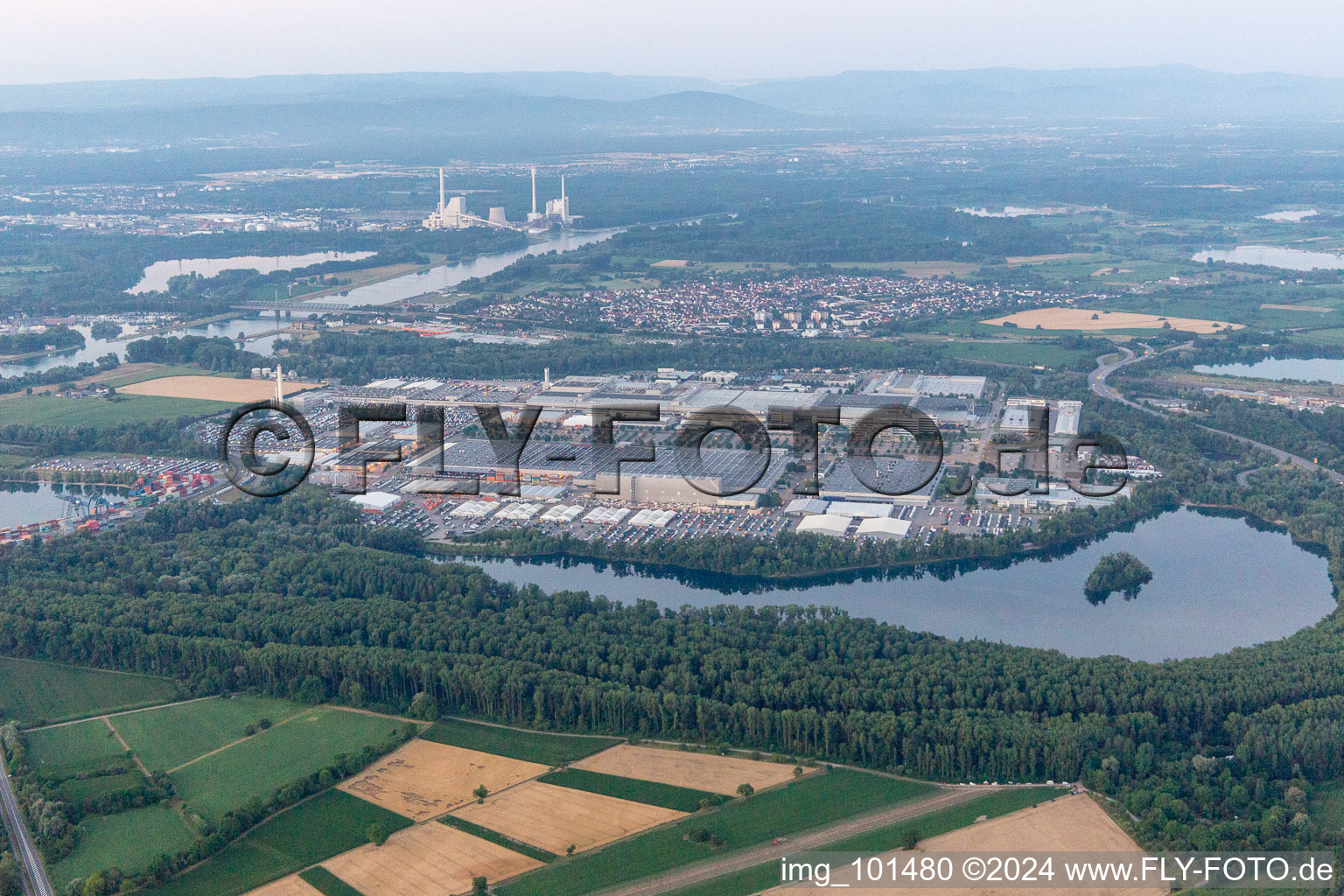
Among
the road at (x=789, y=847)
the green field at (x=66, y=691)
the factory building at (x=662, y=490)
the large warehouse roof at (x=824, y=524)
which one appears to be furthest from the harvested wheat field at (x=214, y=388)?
the road at (x=789, y=847)

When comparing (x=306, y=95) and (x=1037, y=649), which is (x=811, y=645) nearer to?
(x=1037, y=649)

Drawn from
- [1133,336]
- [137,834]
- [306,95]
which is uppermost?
[306,95]

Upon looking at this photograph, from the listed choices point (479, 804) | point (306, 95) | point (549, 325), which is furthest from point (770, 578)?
Result: point (306, 95)

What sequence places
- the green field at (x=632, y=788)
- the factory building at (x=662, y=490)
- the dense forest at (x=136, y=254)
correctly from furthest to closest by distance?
the dense forest at (x=136, y=254)
the factory building at (x=662, y=490)
the green field at (x=632, y=788)

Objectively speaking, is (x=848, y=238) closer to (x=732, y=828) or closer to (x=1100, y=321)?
(x=1100, y=321)

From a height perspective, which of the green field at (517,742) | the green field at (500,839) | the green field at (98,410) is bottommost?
the green field at (500,839)

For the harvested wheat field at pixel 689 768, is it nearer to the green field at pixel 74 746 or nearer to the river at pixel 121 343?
the green field at pixel 74 746

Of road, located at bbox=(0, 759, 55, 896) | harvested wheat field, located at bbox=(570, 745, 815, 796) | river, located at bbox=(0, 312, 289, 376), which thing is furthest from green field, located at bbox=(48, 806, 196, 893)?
river, located at bbox=(0, 312, 289, 376)
